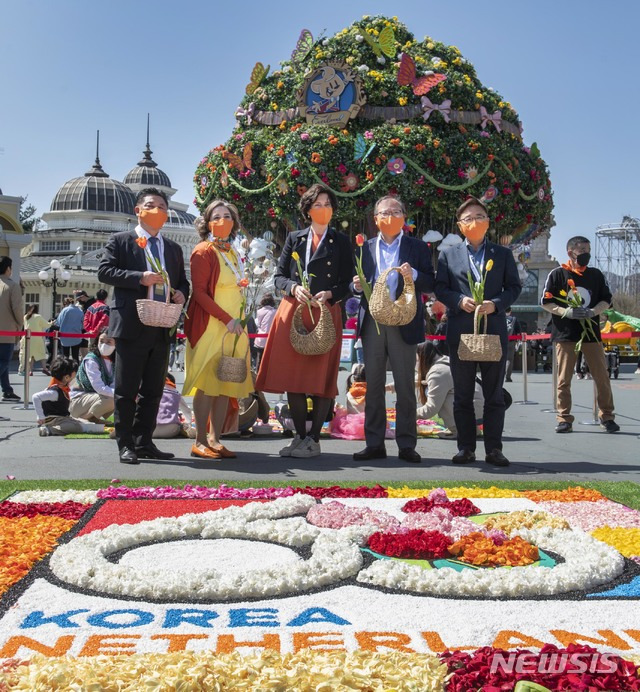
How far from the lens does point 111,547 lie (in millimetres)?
3721

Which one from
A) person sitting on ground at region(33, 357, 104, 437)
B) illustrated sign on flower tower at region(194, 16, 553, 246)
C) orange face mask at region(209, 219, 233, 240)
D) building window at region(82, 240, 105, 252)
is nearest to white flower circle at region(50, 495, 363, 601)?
orange face mask at region(209, 219, 233, 240)

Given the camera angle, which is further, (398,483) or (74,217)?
(74,217)

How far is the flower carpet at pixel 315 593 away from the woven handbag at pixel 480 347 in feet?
5.35

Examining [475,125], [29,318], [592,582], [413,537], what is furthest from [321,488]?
[475,125]

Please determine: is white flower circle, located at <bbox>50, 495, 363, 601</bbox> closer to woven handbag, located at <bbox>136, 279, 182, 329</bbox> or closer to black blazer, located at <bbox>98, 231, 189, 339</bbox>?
woven handbag, located at <bbox>136, 279, 182, 329</bbox>

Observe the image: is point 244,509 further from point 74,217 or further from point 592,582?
point 74,217

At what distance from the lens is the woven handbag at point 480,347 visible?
6359 mm

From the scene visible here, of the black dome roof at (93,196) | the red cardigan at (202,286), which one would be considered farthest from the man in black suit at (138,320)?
the black dome roof at (93,196)

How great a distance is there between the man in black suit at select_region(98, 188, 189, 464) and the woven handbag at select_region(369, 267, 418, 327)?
149cm

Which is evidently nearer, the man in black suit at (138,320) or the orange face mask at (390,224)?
the man in black suit at (138,320)

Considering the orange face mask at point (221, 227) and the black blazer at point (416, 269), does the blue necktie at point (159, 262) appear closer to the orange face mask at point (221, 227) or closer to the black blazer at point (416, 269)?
the orange face mask at point (221, 227)

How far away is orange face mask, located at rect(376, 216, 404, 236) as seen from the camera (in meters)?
6.79

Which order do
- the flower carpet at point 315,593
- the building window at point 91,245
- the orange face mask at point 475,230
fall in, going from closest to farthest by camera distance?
the flower carpet at point 315,593
the orange face mask at point 475,230
the building window at point 91,245

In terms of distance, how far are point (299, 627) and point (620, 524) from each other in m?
2.26
